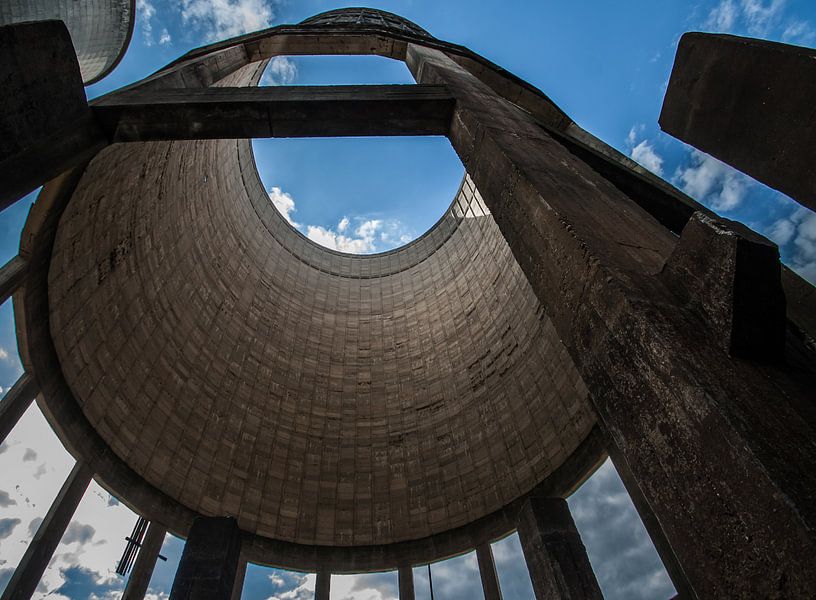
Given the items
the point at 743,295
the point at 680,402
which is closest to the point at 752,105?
the point at 743,295

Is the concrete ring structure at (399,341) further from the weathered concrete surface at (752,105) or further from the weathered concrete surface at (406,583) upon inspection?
the weathered concrete surface at (752,105)

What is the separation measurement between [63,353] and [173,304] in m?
2.34

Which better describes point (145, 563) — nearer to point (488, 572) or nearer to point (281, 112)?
point (488, 572)

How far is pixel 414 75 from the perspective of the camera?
9086mm

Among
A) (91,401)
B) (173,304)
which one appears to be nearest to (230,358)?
(173,304)

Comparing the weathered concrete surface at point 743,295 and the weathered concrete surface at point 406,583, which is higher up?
the weathered concrete surface at point 406,583

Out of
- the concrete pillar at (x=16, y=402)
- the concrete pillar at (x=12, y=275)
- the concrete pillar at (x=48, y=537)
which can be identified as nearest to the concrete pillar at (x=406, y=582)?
the concrete pillar at (x=48, y=537)

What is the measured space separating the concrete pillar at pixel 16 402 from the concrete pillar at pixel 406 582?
26.6ft

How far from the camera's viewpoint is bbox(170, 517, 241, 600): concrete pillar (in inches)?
309

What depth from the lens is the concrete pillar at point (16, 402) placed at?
680 centimetres

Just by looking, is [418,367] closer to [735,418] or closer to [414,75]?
[414,75]

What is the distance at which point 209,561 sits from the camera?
855 cm

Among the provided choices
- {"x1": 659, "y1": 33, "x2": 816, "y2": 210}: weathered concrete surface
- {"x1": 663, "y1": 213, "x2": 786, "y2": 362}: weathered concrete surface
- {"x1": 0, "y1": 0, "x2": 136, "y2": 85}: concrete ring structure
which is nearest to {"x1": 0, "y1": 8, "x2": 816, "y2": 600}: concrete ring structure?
{"x1": 663, "y1": 213, "x2": 786, "y2": 362}: weathered concrete surface

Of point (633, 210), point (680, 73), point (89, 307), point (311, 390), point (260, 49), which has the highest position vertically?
point (260, 49)
